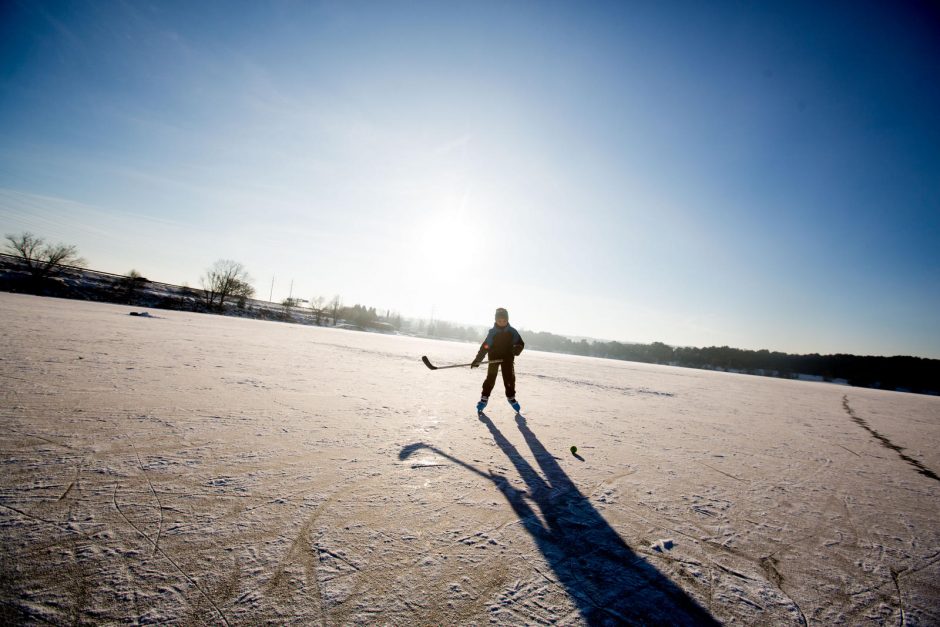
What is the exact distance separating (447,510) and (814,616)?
212cm

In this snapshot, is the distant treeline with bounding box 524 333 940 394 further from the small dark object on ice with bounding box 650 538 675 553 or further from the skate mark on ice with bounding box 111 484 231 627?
the skate mark on ice with bounding box 111 484 231 627

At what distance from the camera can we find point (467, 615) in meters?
1.56

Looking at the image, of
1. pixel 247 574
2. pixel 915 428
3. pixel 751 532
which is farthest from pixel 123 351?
pixel 915 428

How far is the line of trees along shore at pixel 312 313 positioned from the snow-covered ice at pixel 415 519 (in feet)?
164

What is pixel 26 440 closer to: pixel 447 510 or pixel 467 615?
pixel 447 510

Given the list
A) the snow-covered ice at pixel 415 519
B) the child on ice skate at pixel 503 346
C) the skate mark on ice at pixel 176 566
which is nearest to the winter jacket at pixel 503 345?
the child on ice skate at pixel 503 346

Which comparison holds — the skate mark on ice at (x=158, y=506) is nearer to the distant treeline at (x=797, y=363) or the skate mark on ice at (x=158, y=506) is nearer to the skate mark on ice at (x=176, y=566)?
the skate mark on ice at (x=176, y=566)

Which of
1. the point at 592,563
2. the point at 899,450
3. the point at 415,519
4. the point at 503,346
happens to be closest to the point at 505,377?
the point at 503,346

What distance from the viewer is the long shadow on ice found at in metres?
1.66

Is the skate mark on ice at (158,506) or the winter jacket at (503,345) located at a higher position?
the winter jacket at (503,345)

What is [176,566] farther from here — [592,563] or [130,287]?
[130,287]

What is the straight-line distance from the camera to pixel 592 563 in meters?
2.01

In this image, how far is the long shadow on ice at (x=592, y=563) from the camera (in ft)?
5.46

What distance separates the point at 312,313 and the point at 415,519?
6766 cm
